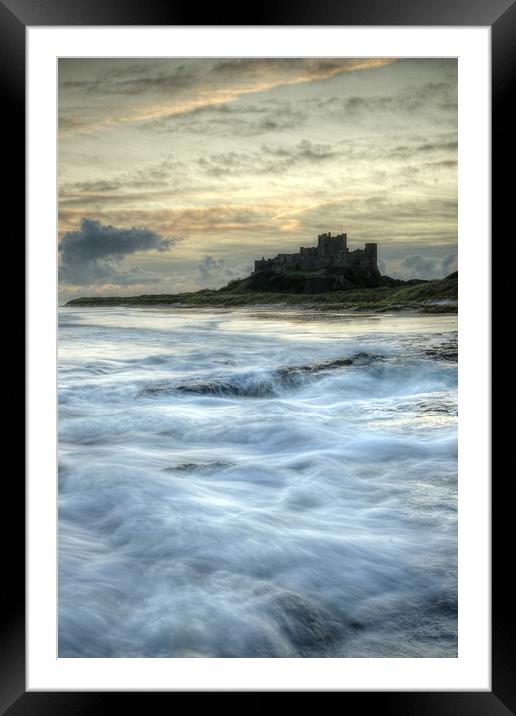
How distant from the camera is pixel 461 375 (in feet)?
4.71

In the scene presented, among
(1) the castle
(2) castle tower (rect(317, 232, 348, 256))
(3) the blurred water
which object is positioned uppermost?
(2) castle tower (rect(317, 232, 348, 256))

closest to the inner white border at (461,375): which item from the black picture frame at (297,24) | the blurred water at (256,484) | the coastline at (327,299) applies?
the black picture frame at (297,24)

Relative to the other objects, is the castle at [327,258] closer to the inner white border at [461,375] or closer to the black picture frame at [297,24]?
the inner white border at [461,375]

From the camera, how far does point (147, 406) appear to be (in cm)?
428

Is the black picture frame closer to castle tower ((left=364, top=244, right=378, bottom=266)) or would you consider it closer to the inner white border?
the inner white border

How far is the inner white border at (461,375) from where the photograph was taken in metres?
1.30

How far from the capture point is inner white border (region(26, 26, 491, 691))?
1.30 m

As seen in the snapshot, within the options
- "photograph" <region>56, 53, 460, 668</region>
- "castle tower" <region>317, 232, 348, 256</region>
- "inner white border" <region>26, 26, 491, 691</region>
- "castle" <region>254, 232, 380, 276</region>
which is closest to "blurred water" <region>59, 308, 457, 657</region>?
"photograph" <region>56, 53, 460, 668</region>

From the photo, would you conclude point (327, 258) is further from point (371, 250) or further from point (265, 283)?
point (265, 283)

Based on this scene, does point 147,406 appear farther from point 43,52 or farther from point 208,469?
point 43,52

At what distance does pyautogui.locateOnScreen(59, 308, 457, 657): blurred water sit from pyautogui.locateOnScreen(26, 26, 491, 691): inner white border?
2.20ft

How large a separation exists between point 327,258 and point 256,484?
5.90 ft

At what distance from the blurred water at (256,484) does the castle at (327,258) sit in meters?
0.36

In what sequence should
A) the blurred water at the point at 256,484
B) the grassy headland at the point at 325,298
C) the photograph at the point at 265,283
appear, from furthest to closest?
the grassy headland at the point at 325,298 → the photograph at the point at 265,283 → the blurred water at the point at 256,484
